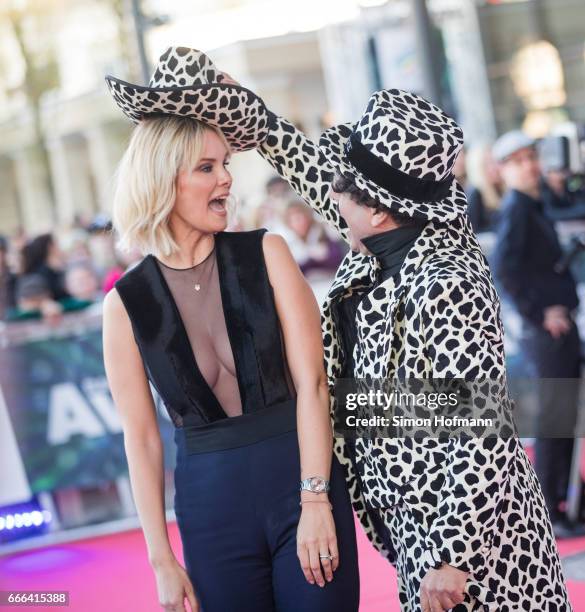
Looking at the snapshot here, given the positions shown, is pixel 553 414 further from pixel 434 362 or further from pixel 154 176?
pixel 154 176

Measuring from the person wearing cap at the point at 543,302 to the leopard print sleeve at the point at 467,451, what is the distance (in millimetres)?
2698

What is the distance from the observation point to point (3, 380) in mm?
5656

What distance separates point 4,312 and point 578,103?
768 centimetres

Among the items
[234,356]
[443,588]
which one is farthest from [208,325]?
[443,588]

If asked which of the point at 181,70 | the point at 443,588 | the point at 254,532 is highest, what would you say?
the point at 181,70

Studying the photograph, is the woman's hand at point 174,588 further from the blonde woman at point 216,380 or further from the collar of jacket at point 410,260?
the collar of jacket at point 410,260

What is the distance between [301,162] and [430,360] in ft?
2.51

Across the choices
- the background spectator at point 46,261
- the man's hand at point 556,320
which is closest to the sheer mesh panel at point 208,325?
the man's hand at point 556,320

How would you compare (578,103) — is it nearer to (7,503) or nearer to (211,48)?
(211,48)

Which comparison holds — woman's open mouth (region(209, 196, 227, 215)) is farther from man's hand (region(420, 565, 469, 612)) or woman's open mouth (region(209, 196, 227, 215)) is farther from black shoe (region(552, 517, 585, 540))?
black shoe (region(552, 517, 585, 540))

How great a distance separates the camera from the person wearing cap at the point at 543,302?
15.0 ft

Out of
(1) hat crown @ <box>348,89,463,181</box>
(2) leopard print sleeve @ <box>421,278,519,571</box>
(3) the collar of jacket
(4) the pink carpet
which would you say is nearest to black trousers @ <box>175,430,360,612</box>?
(2) leopard print sleeve @ <box>421,278,519,571</box>

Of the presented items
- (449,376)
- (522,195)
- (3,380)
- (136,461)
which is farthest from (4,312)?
(449,376)

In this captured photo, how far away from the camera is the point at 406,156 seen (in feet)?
6.72
